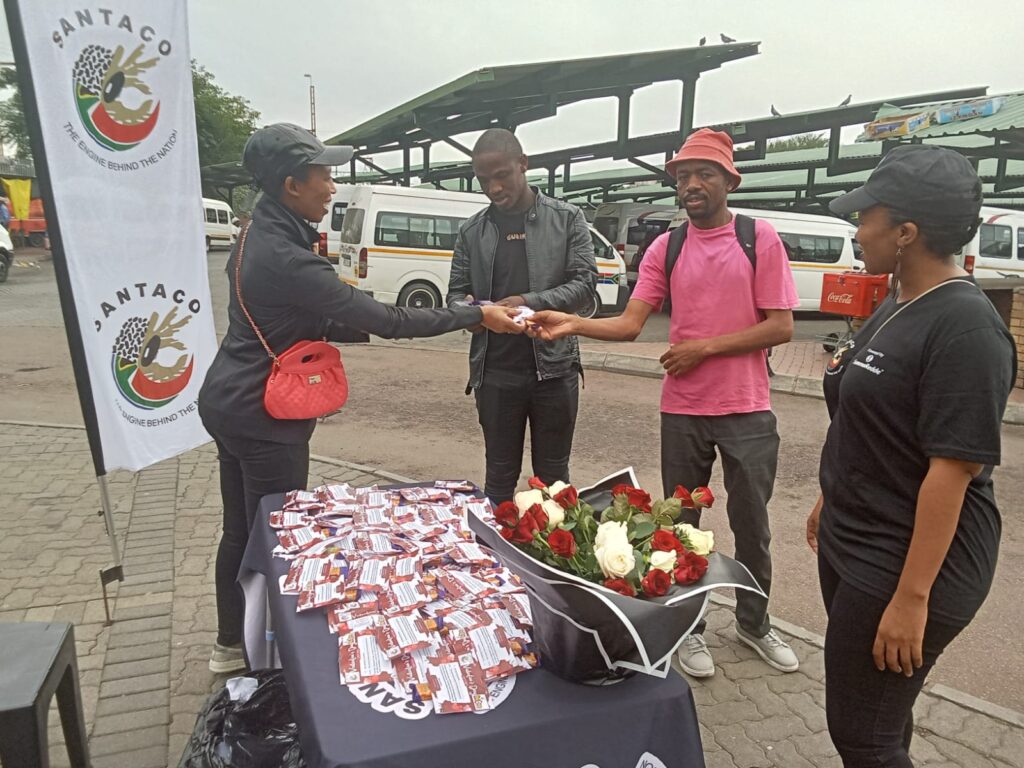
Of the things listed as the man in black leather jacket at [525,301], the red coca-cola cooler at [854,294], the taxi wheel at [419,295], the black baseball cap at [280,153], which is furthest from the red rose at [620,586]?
the taxi wheel at [419,295]

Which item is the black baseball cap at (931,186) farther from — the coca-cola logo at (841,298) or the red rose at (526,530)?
the coca-cola logo at (841,298)

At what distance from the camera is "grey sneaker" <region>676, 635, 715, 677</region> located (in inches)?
114

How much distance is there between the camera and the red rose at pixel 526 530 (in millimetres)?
1501

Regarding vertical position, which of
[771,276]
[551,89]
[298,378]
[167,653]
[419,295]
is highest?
[551,89]

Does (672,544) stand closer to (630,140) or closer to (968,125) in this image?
(968,125)

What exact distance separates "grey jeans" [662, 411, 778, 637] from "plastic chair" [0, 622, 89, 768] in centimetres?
211

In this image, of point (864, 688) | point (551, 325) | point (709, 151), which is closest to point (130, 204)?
point (551, 325)

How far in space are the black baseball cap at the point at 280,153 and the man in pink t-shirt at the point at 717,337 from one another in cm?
113

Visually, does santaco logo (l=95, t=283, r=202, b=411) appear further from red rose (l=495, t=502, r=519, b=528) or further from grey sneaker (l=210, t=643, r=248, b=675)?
Result: red rose (l=495, t=502, r=519, b=528)

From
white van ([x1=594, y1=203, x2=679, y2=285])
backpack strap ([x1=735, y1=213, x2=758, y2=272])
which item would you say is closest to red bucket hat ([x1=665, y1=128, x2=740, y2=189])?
backpack strap ([x1=735, y1=213, x2=758, y2=272])

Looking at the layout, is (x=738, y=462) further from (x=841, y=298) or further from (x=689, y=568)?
(x=841, y=298)

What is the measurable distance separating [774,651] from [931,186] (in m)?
2.19

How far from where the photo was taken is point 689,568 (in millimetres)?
1416

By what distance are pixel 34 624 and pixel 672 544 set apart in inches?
78.0
